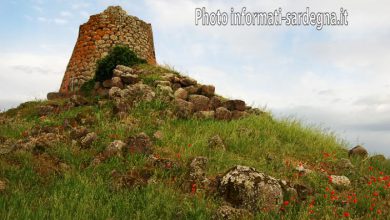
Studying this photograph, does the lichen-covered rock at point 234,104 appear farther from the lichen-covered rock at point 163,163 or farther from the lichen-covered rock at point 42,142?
the lichen-covered rock at point 163,163

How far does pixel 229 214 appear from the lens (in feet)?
23.6

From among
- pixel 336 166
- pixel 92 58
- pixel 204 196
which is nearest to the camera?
pixel 204 196

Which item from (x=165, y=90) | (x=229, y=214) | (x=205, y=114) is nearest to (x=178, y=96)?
(x=165, y=90)

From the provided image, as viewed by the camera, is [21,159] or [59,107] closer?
[21,159]

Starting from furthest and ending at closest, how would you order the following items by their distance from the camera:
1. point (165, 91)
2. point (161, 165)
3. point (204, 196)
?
point (165, 91), point (161, 165), point (204, 196)

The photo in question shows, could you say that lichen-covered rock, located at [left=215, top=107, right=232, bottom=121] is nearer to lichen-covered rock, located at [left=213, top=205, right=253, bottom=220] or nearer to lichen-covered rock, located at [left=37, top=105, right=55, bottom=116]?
lichen-covered rock, located at [left=37, top=105, right=55, bottom=116]

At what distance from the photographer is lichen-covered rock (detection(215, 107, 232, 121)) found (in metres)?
15.3

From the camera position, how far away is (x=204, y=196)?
7.89 m

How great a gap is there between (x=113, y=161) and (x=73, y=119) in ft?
16.1

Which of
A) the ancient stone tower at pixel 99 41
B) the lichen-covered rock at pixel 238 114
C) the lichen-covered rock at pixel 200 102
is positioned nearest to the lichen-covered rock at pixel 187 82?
the lichen-covered rock at pixel 200 102

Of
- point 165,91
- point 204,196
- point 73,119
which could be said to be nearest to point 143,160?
point 204,196

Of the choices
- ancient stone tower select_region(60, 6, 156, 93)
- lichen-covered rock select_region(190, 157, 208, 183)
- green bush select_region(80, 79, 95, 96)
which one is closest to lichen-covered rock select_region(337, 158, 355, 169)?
lichen-covered rock select_region(190, 157, 208, 183)

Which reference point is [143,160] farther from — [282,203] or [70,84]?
[70,84]

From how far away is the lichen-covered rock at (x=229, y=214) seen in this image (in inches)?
282
